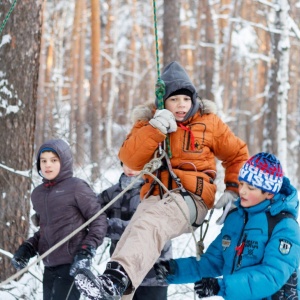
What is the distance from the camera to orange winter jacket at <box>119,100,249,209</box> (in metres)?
3.62

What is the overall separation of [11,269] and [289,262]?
2.76 meters

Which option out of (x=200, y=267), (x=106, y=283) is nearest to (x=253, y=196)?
(x=200, y=267)

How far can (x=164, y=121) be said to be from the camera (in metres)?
3.51

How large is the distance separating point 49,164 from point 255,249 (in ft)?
5.20

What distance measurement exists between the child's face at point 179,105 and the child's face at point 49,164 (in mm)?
886

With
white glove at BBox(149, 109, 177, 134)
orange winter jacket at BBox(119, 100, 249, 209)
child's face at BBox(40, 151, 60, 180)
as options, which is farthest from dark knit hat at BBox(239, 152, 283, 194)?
child's face at BBox(40, 151, 60, 180)

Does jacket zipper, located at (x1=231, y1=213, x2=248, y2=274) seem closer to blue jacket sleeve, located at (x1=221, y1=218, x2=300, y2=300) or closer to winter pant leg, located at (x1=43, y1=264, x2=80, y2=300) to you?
blue jacket sleeve, located at (x1=221, y1=218, x2=300, y2=300)

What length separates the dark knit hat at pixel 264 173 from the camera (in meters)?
3.21

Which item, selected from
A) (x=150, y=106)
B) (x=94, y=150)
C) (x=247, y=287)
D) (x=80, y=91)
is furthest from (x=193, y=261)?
(x=80, y=91)

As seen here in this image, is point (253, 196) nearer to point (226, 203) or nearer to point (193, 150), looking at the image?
point (226, 203)

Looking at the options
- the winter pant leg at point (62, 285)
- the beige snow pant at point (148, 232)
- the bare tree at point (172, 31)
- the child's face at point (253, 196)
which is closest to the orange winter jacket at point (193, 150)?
the beige snow pant at point (148, 232)

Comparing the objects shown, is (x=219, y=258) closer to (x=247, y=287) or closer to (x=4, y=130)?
(x=247, y=287)

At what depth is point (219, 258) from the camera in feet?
11.2

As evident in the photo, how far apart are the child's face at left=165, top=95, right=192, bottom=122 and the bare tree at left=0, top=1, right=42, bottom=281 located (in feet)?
5.24
